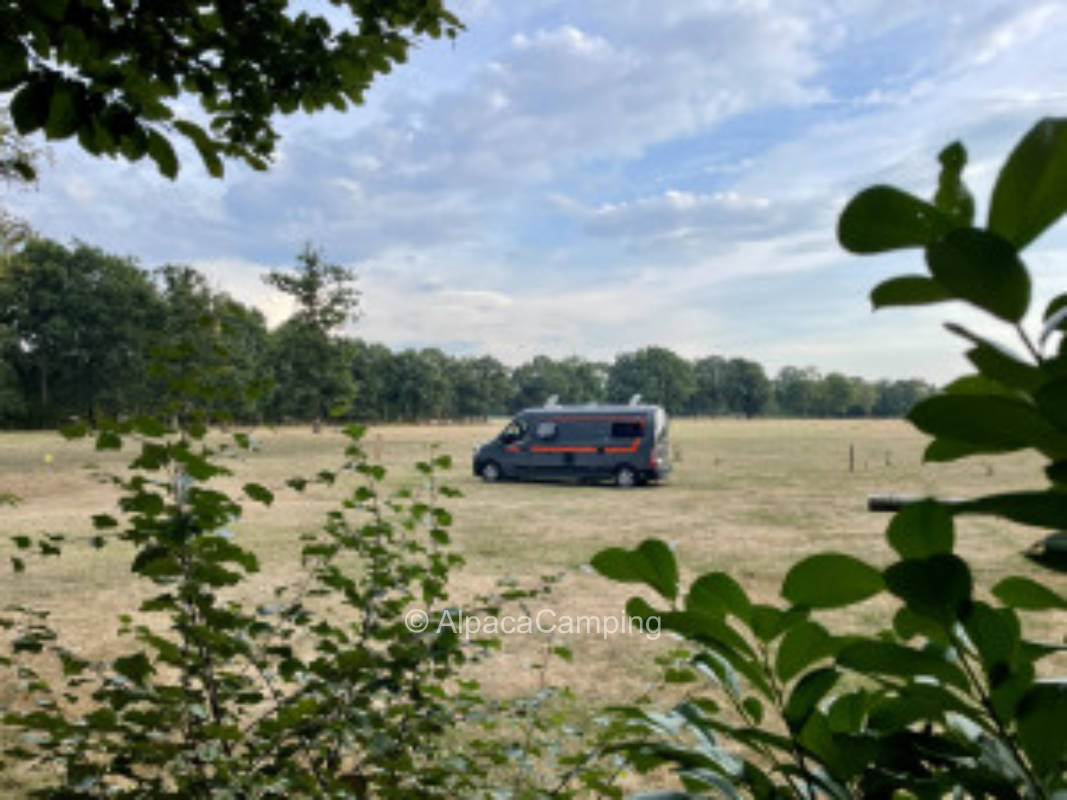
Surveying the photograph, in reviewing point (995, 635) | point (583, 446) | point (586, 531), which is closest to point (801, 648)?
point (995, 635)

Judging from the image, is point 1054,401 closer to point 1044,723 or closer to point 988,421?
point 988,421

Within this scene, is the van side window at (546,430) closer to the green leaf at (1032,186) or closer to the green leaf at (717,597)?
the green leaf at (717,597)

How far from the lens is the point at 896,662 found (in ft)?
1.55

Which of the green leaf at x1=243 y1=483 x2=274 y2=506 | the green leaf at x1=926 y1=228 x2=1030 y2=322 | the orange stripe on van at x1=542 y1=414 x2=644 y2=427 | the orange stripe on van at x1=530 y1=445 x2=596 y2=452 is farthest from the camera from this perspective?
the orange stripe on van at x1=530 y1=445 x2=596 y2=452

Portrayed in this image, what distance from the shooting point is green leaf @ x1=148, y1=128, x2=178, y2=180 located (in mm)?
1742

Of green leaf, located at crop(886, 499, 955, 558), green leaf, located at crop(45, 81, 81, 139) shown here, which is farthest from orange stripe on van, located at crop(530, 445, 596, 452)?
green leaf, located at crop(886, 499, 955, 558)

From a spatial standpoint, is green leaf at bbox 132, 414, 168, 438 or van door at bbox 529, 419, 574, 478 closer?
green leaf at bbox 132, 414, 168, 438

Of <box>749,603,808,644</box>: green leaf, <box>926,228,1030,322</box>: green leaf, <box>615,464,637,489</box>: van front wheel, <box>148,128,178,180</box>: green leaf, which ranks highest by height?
<box>148,128,178,180</box>: green leaf

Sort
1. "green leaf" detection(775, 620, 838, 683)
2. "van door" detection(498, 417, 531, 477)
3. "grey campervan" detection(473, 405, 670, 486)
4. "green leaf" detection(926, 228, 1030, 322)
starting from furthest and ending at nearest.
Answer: "van door" detection(498, 417, 531, 477) < "grey campervan" detection(473, 405, 670, 486) < "green leaf" detection(775, 620, 838, 683) < "green leaf" detection(926, 228, 1030, 322)

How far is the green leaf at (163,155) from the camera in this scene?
5.72 ft

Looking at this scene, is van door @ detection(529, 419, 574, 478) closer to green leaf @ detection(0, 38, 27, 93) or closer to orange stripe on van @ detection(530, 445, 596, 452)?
orange stripe on van @ detection(530, 445, 596, 452)

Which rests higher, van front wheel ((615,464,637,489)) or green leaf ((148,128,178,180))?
green leaf ((148,128,178,180))

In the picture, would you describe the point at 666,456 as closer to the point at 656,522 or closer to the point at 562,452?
the point at 562,452

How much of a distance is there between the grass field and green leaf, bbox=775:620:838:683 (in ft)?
0.70
